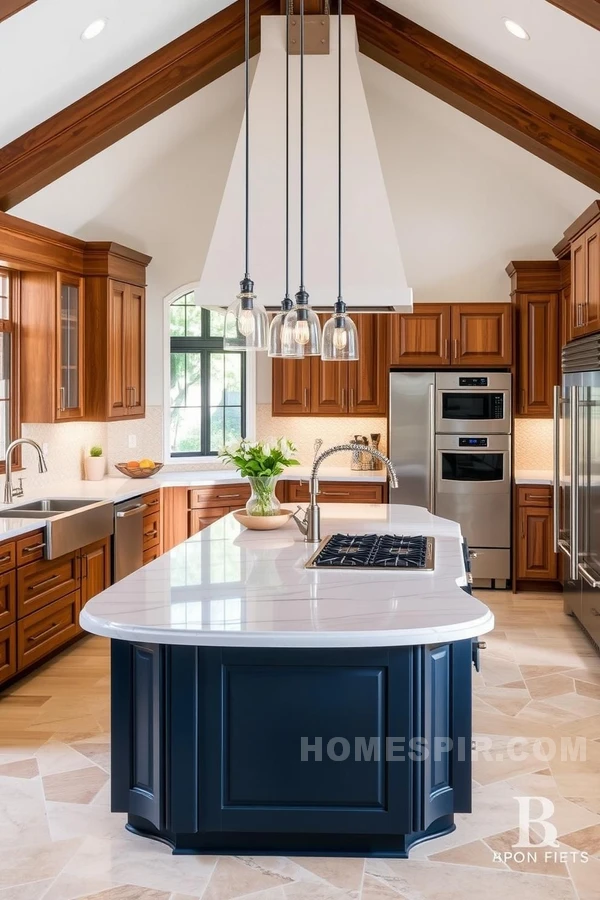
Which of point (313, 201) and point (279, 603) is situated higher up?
point (313, 201)

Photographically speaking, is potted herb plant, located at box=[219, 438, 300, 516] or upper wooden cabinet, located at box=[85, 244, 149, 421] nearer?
potted herb plant, located at box=[219, 438, 300, 516]

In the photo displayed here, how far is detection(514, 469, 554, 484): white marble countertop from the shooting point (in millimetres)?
6891

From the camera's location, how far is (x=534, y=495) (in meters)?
6.92

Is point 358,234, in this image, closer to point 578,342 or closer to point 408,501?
point 578,342

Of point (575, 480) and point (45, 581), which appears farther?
point (575, 480)

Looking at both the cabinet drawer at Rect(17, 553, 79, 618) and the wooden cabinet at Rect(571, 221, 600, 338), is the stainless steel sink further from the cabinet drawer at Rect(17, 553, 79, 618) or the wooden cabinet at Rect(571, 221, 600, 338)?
the wooden cabinet at Rect(571, 221, 600, 338)

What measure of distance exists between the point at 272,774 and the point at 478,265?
5.55 metres

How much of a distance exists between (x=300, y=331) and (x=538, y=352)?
400 centimetres

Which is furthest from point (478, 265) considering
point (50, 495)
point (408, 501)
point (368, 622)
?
point (368, 622)

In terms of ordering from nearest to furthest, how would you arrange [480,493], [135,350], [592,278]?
[592,278]
[480,493]
[135,350]

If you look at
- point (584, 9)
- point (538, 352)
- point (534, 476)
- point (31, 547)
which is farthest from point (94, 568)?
point (584, 9)

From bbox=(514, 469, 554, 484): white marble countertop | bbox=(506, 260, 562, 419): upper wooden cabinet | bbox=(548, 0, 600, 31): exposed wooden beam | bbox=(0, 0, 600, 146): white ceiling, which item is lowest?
bbox=(514, 469, 554, 484): white marble countertop

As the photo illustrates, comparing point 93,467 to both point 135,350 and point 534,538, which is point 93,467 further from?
point 534,538

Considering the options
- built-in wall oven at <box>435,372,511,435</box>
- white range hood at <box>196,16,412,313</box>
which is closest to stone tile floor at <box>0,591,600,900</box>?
white range hood at <box>196,16,412,313</box>
